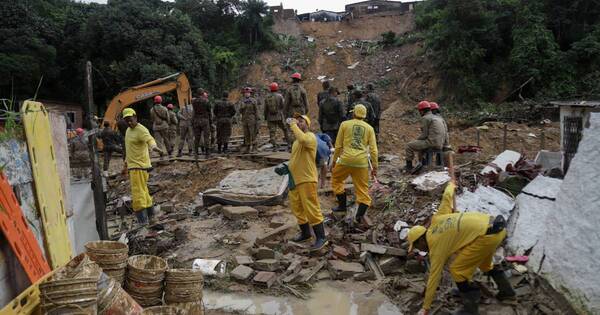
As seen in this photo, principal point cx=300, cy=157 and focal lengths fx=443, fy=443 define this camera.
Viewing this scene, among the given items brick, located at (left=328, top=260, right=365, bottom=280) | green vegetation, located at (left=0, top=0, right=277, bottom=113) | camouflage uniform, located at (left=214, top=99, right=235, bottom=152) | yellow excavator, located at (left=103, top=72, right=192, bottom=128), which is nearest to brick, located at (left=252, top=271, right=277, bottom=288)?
brick, located at (left=328, top=260, right=365, bottom=280)

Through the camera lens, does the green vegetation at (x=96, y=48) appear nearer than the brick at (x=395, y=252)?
No

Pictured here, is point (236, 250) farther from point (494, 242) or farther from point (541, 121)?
point (541, 121)

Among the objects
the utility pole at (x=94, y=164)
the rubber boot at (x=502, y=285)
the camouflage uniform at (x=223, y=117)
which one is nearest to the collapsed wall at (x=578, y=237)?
the rubber boot at (x=502, y=285)

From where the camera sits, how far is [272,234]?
6016mm

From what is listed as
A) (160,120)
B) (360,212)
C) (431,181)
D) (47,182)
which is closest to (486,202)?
(431,181)

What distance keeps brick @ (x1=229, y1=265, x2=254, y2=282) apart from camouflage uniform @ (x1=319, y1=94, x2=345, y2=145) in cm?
499

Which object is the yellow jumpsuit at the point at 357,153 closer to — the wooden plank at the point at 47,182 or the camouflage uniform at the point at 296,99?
the wooden plank at the point at 47,182

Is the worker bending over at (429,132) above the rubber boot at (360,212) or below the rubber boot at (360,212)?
above

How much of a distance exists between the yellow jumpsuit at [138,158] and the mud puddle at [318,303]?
8.54ft

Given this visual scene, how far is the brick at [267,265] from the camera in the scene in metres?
5.23

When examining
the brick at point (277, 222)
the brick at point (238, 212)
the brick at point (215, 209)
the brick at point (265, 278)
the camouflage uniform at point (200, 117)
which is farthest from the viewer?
the camouflage uniform at point (200, 117)

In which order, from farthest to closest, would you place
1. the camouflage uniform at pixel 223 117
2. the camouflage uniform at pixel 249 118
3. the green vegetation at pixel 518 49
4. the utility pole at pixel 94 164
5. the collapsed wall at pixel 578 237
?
the green vegetation at pixel 518 49 → the camouflage uniform at pixel 223 117 → the camouflage uniform at pixel 249 118 → the utility pole at pixel 94 164 → the collapsed wall at pixel 578 237

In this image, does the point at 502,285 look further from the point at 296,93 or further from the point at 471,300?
the point at 296,93

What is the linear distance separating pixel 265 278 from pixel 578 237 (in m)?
3.10
